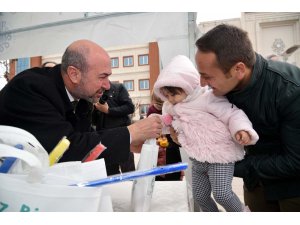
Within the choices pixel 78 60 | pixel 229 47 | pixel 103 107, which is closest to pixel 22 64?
pixel 103 107

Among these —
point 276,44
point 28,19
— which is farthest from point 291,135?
point 276,44

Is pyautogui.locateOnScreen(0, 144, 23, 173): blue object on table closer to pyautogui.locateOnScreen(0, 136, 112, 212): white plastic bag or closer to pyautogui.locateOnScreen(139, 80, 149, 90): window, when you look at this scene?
pyautogui.locateOnScreen(0, 136, 112, 212): white plastic bag

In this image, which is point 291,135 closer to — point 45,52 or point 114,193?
point 114,193

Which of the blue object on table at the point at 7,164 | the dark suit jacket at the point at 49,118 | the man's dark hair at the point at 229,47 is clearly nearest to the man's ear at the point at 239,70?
the man's dark hair at the point at 229,47

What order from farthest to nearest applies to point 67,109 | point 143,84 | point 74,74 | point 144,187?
point 143,84 → point 74,74 → point 67,109 → point 144,187

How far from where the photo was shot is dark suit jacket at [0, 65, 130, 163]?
2.39ft

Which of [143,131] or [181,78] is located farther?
[181,78]

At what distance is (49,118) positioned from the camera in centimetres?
76

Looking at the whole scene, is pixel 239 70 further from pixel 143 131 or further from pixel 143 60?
pixel 143 60

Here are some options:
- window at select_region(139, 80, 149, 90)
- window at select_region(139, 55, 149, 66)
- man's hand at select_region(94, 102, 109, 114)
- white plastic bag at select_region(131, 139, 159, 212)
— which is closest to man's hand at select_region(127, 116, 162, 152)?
white plastic bag at select_region(131, 139, 159, 212)

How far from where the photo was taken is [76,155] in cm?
71

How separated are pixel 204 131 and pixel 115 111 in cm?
111

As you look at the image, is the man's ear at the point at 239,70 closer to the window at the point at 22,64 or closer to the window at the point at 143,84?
the window at the point at 22,64

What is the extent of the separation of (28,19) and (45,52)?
257mm
